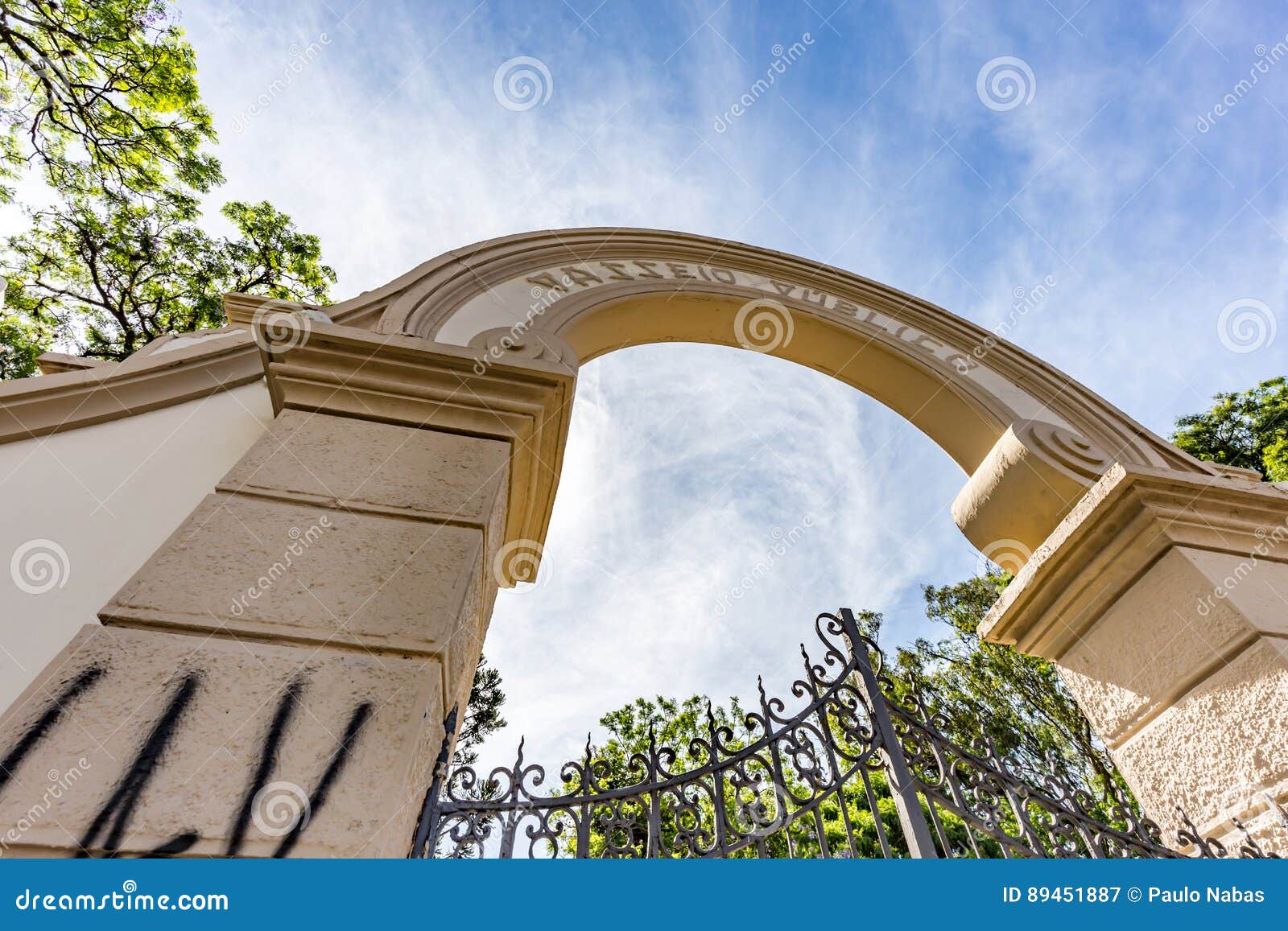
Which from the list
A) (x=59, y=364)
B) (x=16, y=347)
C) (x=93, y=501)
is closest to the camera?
(x=93, y=501)

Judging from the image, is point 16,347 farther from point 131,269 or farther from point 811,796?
point 811,796

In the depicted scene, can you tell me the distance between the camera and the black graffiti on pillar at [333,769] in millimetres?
1790

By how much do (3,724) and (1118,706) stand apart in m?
5.14

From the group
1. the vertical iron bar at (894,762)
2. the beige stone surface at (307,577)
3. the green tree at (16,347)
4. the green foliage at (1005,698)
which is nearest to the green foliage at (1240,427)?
the green foliage at (1005,698)

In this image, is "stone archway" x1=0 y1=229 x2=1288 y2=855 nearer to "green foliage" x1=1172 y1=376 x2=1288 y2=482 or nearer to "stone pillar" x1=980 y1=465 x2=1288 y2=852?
"stone pillar" x1=980 y1=465 x2=1288 y2=852

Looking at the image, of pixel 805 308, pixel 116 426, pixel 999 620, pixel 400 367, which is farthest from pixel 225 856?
pixel 805 308

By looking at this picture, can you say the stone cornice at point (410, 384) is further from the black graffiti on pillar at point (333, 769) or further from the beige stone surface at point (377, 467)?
the black graffiti on pillar at point (333, 769)

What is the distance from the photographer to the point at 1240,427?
1605 cm

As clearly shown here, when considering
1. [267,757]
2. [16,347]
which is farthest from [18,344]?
[267,757]

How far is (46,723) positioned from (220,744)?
19.8 inches

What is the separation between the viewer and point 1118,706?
3846 millimetres

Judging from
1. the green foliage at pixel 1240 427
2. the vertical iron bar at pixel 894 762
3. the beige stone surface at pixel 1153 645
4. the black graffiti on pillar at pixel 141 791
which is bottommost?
the black graffiti on pillar at pixel 141 791

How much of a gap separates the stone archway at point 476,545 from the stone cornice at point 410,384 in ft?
0.05

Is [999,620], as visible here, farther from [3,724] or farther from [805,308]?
[3,724]
